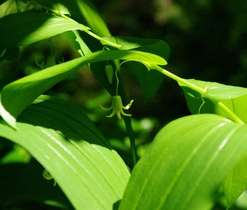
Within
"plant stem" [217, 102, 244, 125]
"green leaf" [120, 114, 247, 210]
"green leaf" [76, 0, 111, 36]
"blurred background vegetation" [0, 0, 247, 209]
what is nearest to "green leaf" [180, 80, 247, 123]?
"plant stem" [217, 102, 244, 125]

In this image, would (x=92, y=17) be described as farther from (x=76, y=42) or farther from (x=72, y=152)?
(x=72, y=152)

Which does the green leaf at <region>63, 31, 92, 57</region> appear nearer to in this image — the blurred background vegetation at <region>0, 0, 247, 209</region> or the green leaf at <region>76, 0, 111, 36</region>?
the green leaf at <region>76, 0, 111, 36</region>

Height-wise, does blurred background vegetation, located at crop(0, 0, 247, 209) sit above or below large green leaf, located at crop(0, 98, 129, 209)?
below

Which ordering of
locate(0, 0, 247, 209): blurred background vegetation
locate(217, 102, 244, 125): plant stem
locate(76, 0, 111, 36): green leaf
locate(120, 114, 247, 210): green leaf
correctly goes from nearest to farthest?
1. locate(120, 114, 247, 210): green leaf
2. locate(217, 102, 244, 125): plant stem
3. locate(76, 0, 111, 36): green leaf
4. locate(0, 0, 247, 209): blurred background vegetation

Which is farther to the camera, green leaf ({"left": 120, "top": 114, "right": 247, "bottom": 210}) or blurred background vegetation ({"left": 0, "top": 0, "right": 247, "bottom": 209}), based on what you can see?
blurred background vegetation ({"left": 0, "top": 0, "right": 247, "bottom": 209})

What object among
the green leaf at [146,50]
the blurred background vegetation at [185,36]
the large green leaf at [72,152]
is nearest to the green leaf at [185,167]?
the large green leaf at [72,152]

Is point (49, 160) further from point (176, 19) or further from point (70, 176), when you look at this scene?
point (176, 19)
